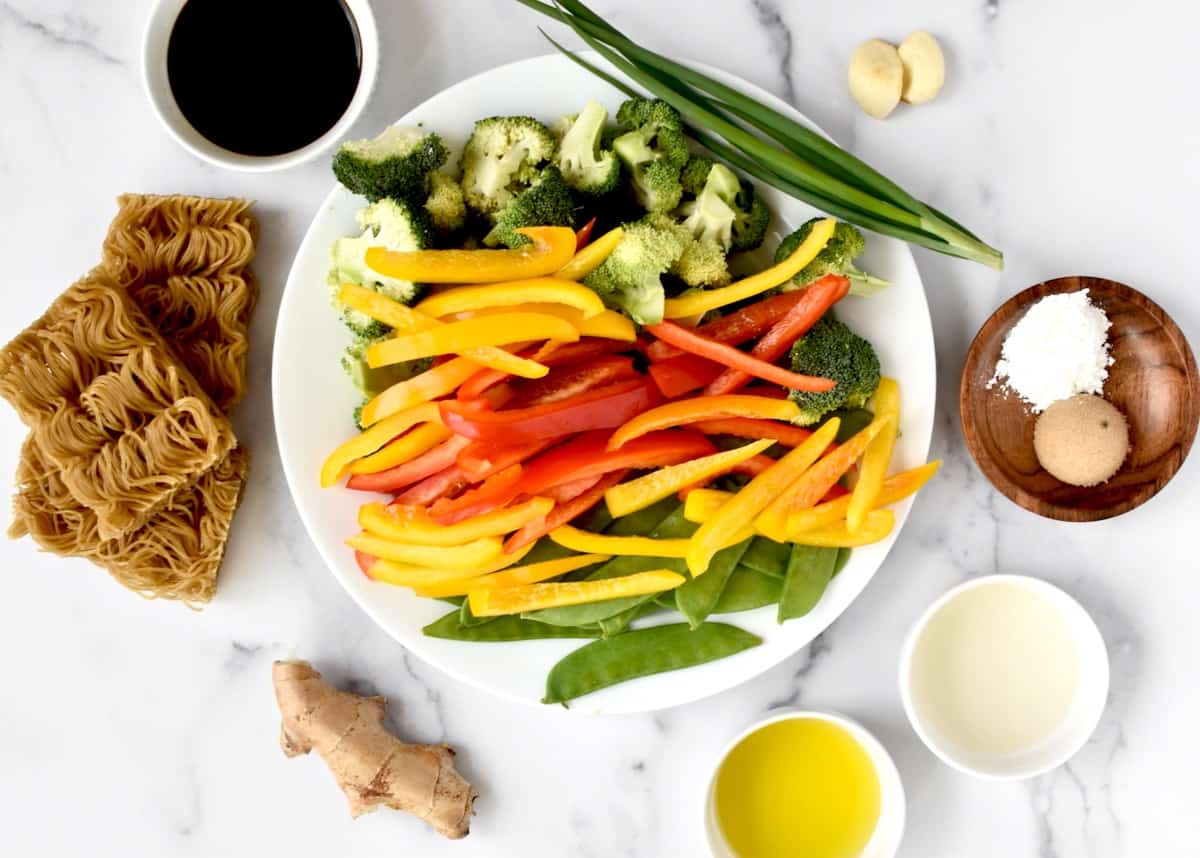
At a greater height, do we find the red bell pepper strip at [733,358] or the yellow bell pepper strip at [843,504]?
the red bell pepper strip at [733,358]

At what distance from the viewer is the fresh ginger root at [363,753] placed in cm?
218

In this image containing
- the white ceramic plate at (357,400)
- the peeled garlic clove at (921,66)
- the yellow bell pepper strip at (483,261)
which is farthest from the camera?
the peeled garlic clove at (921,66)

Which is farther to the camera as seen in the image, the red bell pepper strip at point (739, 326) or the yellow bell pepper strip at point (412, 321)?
the red bell pepper strip at point (739, 326)

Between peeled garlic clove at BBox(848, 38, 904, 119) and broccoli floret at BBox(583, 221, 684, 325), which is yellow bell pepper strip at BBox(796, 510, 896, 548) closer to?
broccoli floret at BBox(583, 221, 684, 325)

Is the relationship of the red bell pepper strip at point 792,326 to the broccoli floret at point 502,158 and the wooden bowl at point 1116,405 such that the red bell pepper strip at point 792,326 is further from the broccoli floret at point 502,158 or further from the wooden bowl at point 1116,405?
the broccoli floret at point 502,158

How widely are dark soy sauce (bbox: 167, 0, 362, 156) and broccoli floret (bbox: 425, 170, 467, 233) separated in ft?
0.87

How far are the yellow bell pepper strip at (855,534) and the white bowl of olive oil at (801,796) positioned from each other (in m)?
0.49

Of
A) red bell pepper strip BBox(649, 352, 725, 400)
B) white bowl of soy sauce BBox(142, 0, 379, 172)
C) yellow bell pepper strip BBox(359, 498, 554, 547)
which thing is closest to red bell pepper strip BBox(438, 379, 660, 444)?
red bell pepper strip BBox(649, 352, 725, 400)

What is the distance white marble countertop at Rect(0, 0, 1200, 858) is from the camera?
2.17 meters

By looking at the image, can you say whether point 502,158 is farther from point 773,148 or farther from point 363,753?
point 363,753

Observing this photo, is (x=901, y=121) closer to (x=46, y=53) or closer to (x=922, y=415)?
(x=922, y=415)

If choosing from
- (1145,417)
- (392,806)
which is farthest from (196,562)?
(1145,417)

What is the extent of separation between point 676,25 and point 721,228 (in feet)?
1.85

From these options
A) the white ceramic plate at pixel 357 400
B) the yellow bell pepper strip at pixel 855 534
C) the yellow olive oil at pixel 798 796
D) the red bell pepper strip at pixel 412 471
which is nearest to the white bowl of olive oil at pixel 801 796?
the yellow olive oil at pixel 798 796
